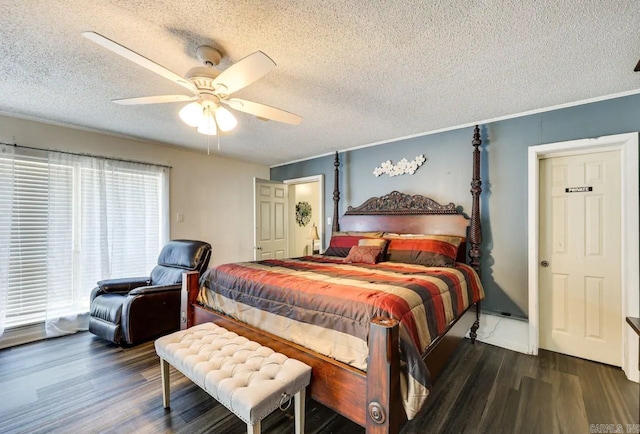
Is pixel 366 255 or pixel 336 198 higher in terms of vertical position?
pixel 336 198

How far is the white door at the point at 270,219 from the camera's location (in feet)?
14.9

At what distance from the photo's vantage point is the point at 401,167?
371cm

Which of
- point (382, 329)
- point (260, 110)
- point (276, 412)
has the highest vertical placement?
point (260, 110)

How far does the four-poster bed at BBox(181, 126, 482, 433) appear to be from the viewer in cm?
130

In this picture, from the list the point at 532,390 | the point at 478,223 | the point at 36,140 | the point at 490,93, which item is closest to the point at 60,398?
the point at 36,140

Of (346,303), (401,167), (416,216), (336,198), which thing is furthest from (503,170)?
(346,303)

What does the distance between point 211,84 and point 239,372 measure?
1681mm

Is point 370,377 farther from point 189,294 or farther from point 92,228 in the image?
point 92,228

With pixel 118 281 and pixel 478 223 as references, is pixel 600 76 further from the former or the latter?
pixel 118 281

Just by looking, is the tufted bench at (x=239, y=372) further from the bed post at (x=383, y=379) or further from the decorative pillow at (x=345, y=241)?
the decorative pillow at (x=345, y=241)

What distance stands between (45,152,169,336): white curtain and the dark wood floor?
640mm

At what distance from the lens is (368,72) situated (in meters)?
2.05

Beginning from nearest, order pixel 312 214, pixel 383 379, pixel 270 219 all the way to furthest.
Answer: pixel 383 379, pixel 270 219, pixel 312 214

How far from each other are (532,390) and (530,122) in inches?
96.3
